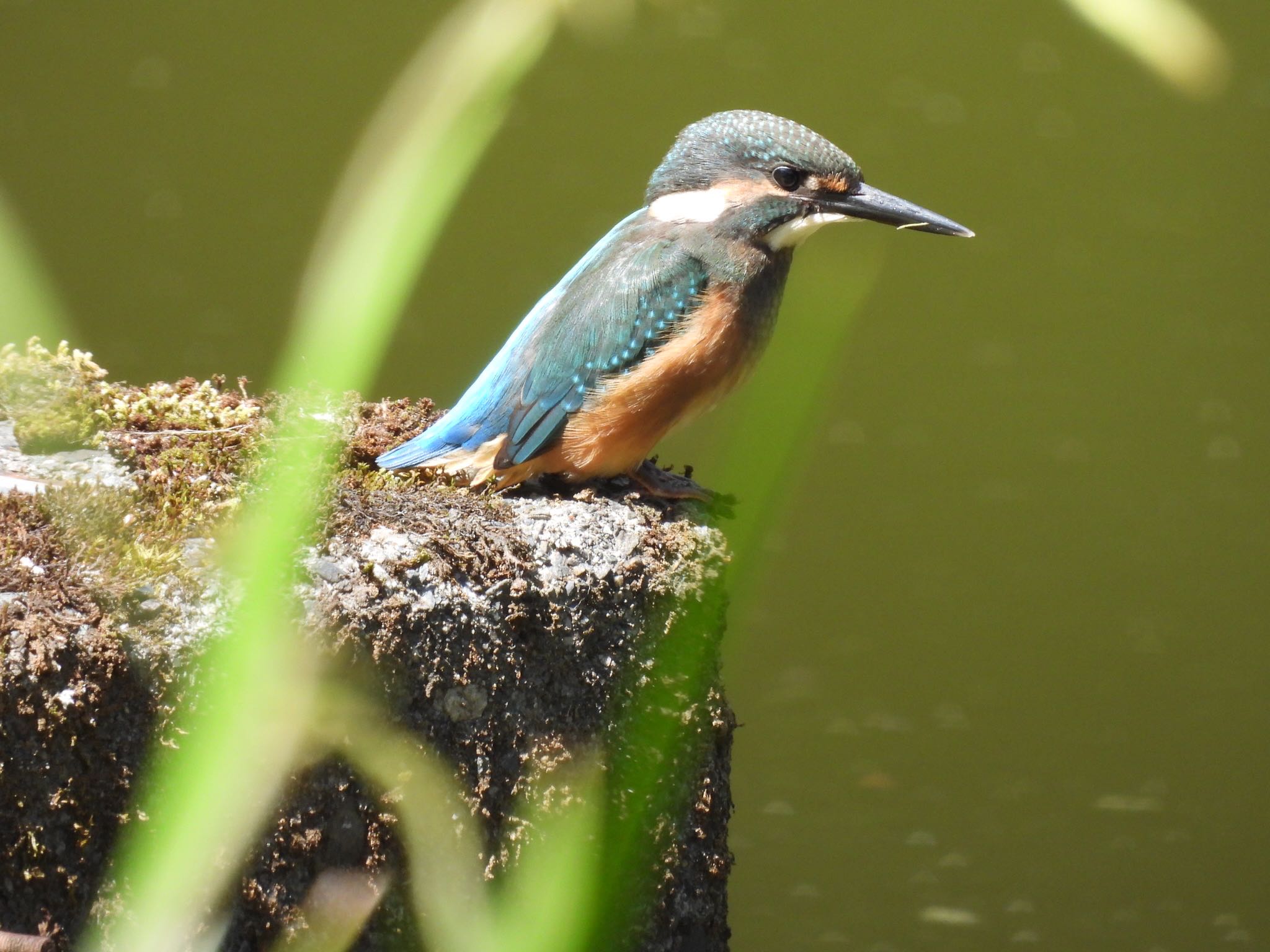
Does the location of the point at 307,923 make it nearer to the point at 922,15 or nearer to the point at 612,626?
the point at 612,626

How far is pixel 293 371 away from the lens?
112cm

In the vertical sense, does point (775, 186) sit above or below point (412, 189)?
above

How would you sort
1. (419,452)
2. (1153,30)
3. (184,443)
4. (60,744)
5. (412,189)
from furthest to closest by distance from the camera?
1. (419,452)
2. (184,443)
3. (60,744)
4. (412,189)
5. (1153,30)

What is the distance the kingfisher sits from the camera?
6.63ft

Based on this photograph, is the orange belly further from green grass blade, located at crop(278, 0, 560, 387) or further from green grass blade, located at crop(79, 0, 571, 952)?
green grass blade, located at crop(278, 0, 560, 387)

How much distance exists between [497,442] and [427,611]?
1.52 ft

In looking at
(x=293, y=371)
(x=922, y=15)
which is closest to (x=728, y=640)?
(x=922, y=15)

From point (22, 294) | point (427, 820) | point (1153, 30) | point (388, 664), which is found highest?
point (22, 294)

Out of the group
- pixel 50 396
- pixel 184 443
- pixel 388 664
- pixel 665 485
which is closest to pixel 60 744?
pixel 388 664

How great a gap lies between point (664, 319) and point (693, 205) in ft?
0.78

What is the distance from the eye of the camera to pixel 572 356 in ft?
6.68

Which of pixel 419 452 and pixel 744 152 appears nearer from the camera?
pixel 419 452

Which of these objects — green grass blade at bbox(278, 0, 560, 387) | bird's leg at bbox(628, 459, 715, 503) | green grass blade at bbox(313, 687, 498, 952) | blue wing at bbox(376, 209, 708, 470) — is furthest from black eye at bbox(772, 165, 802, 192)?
green grass blade at bbox(313, 687, 498, 952)

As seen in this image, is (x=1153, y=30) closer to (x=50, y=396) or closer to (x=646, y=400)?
(x=646, y=400)
